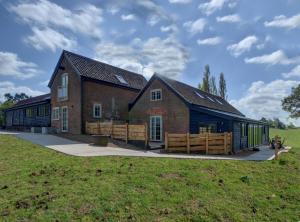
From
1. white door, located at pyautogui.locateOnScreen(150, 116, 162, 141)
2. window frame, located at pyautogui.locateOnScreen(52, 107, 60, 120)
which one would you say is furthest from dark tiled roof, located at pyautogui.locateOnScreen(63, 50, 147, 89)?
white door, located at pyautogui.locateOnScreen(150, 116, 162, 141)

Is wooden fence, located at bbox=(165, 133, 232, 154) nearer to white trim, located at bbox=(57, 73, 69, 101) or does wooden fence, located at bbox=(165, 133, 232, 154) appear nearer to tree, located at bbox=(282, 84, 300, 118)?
white trim, located at bbox=(57, 73, 69, 101)

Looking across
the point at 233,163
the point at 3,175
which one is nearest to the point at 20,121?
the point at 3,175

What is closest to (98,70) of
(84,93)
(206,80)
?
(84,93)

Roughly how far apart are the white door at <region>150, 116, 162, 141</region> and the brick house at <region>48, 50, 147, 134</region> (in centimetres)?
483

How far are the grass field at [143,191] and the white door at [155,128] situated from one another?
11256mm

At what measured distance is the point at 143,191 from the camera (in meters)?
6.70

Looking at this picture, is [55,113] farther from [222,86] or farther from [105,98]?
[222,86]

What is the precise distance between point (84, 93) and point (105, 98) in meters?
2.63

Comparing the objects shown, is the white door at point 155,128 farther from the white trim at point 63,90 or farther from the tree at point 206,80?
the tree at point 206,80

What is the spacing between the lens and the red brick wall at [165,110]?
19625mm

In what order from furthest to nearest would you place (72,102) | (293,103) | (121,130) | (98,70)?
(293,103) → (98,70) → (72,102) → (121,130)

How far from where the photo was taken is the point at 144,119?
912 inches

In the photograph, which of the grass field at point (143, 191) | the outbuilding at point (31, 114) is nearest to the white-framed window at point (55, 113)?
→ the outbuilding at point (31, 114)

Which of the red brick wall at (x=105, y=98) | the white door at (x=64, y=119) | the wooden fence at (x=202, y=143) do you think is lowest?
the wooden fence at (x=202, y=143)
